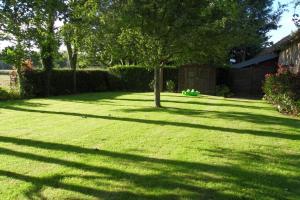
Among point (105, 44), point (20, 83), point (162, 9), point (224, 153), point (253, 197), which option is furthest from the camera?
point (20, 83)

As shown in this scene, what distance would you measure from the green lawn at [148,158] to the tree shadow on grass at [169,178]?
14 millimetres

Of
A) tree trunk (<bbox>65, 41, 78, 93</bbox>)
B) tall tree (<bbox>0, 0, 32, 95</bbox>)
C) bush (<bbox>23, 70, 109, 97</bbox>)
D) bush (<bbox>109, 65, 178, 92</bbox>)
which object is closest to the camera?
tall tree (<bbox>0, 0, 32, 95</bbox>)

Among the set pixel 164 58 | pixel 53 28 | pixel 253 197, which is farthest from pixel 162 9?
pixel 253 197

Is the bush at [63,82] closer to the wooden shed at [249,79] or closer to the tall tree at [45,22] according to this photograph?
the wooden shed at [249,79]

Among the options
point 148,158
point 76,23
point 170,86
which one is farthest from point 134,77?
point 148,158

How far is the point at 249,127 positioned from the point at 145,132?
10.5ft

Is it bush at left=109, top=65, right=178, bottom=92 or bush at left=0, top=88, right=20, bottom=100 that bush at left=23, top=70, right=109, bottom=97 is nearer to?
bush at left=0, top=88, right=20, bottom=100

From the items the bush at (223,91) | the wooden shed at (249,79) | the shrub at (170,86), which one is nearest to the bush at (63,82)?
the shrub at (170,86)

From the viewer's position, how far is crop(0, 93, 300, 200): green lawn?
19.6ft

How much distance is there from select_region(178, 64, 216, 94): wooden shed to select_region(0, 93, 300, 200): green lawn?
50.2 feet

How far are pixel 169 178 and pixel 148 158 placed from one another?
1.35 metres

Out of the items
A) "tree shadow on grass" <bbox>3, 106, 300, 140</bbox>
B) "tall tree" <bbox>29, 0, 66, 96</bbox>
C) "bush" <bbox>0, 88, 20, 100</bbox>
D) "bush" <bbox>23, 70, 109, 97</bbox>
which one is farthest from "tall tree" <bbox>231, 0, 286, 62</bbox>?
"bush" <bbox>0, 88, 20, 100</bbox>

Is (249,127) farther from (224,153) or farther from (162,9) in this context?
(162,9)

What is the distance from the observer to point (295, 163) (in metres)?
7.67
